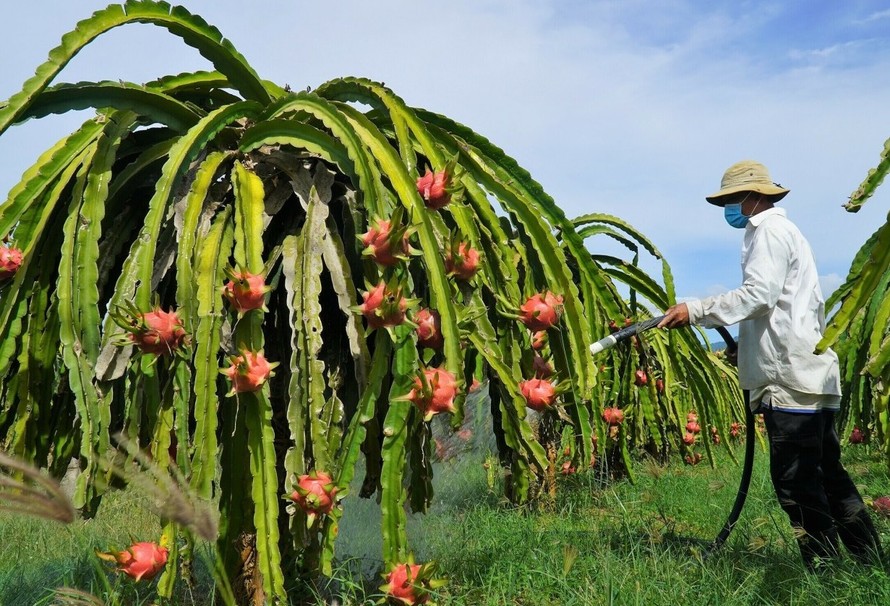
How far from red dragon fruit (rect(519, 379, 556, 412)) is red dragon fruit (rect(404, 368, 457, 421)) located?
1.17 ft

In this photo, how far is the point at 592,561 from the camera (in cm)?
310

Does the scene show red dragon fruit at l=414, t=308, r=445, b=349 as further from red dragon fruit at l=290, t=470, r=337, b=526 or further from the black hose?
the black hose

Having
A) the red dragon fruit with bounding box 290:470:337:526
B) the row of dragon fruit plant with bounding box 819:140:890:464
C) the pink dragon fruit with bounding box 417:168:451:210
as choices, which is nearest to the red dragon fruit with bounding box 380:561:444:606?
the red dragon fruit with bounding box 290:470:337:526

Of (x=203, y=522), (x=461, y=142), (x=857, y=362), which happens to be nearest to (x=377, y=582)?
(x=461, y=142)

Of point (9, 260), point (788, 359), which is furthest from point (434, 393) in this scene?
point (788, 359)

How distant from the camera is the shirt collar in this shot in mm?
3336

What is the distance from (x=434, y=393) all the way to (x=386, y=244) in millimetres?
365

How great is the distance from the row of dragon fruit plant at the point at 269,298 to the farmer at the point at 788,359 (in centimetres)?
86

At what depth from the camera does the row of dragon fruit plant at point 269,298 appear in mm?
1967

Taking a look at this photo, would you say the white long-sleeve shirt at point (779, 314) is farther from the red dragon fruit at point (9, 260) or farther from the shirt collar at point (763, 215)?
the red dragon fruit at point (9, 260)

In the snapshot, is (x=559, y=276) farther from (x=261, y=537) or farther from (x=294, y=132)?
(x=261, y=537)

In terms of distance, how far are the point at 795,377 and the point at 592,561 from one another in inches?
40.8

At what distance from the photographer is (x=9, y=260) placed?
220cm

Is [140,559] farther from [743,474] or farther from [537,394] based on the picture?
[743,474]
